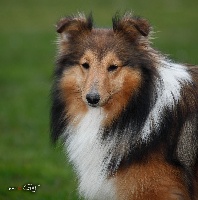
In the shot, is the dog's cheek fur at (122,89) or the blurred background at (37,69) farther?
the blurred background at (37,69)

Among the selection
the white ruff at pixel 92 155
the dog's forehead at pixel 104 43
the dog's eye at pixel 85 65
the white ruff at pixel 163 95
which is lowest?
the white ruff at pixel 92 155

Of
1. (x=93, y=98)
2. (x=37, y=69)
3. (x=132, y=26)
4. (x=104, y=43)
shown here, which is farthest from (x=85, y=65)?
(x=37, y=69)

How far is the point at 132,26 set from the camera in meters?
6.54

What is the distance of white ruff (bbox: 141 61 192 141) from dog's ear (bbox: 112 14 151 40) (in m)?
0.39

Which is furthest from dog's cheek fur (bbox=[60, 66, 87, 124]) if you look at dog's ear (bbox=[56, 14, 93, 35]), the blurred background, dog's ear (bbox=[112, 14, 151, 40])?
the blurred background

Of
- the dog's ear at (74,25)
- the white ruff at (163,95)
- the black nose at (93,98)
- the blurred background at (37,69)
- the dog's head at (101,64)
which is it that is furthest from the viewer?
the blurred background at (37,69)

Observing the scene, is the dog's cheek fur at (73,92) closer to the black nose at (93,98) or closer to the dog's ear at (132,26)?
the black nose at (93,98)

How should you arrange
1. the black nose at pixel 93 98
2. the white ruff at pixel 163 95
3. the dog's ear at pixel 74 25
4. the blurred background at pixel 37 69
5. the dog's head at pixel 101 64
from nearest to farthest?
1. the black nose at pixel 93 98
2. the dog's head at pixel 101 64
3. the white ruff at pixel 163 95
4. the dog's ear at pixel 74 25
5. the blurred background at pixel 37 69

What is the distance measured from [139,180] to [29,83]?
9492mm

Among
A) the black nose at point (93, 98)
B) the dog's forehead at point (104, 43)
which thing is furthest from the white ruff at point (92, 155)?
the dog's forehead at point (104, 43)

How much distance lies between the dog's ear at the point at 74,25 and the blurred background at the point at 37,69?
1540mm

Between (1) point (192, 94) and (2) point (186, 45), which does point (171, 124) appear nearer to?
(1) point (192, 94)

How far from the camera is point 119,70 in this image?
6.39 metres

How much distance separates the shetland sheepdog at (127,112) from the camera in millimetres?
6367
